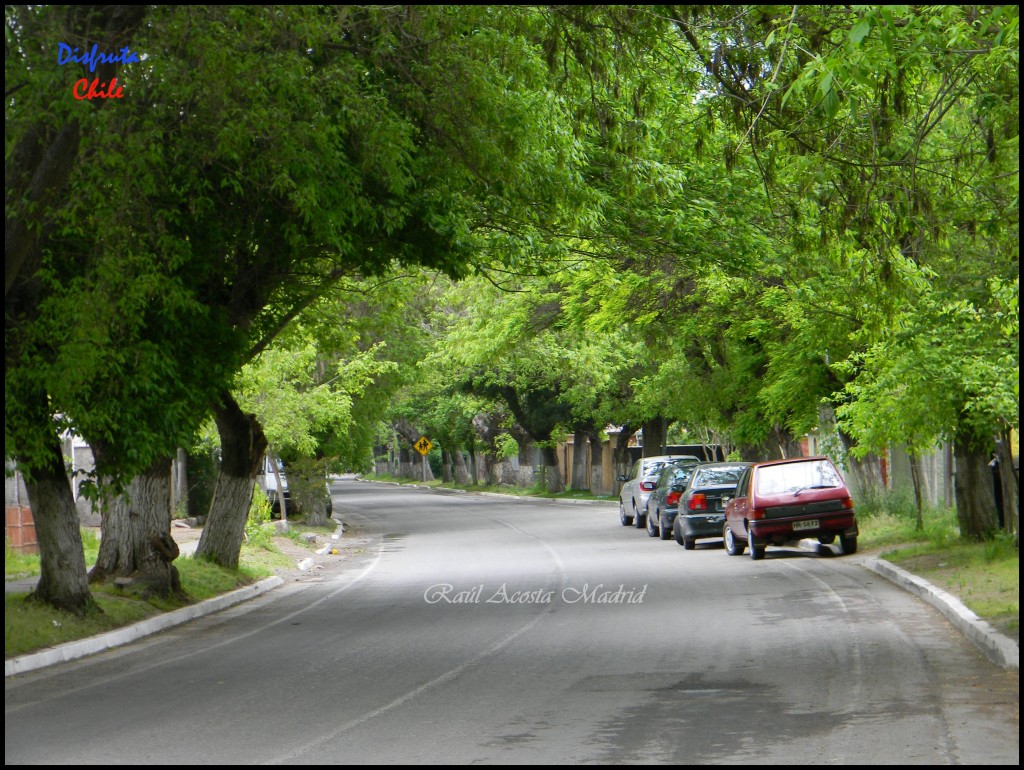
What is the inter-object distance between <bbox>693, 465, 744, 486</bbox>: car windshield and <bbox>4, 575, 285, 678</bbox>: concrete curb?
9917mm

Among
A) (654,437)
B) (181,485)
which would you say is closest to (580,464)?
(654,437)

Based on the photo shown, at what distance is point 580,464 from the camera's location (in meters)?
59.3

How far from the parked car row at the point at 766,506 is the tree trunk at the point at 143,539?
9.74m

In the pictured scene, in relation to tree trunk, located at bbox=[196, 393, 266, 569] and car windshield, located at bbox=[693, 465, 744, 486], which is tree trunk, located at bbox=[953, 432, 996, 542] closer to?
car windshield, located at bbox=[693, 465, 744, 486]

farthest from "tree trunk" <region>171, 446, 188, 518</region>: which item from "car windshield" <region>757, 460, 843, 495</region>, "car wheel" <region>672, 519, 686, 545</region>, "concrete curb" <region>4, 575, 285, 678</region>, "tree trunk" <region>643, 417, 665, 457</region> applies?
"car windshield" <region>757, 460, 843, 495</region>

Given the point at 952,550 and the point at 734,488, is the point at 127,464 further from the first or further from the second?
the point at 734,488

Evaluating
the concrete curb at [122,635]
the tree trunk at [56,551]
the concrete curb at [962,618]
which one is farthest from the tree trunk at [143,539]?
the concrete curb at [962,618]

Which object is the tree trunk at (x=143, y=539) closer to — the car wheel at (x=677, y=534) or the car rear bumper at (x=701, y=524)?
the car rear bumper at (x=701, y=524)

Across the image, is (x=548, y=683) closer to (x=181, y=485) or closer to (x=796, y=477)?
(x=796, y=477)

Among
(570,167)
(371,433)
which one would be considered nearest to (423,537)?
(371,433)

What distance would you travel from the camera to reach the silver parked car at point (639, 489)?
32.2 m

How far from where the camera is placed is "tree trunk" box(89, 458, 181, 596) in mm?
16938

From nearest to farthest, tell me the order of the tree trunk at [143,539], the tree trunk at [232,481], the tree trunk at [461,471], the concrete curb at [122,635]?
the concrete curb at [122,635], the tree trunk at [143,539], the tree trunk at [232,481], the tree trunk at [461,471]

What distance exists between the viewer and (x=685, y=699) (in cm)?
925
